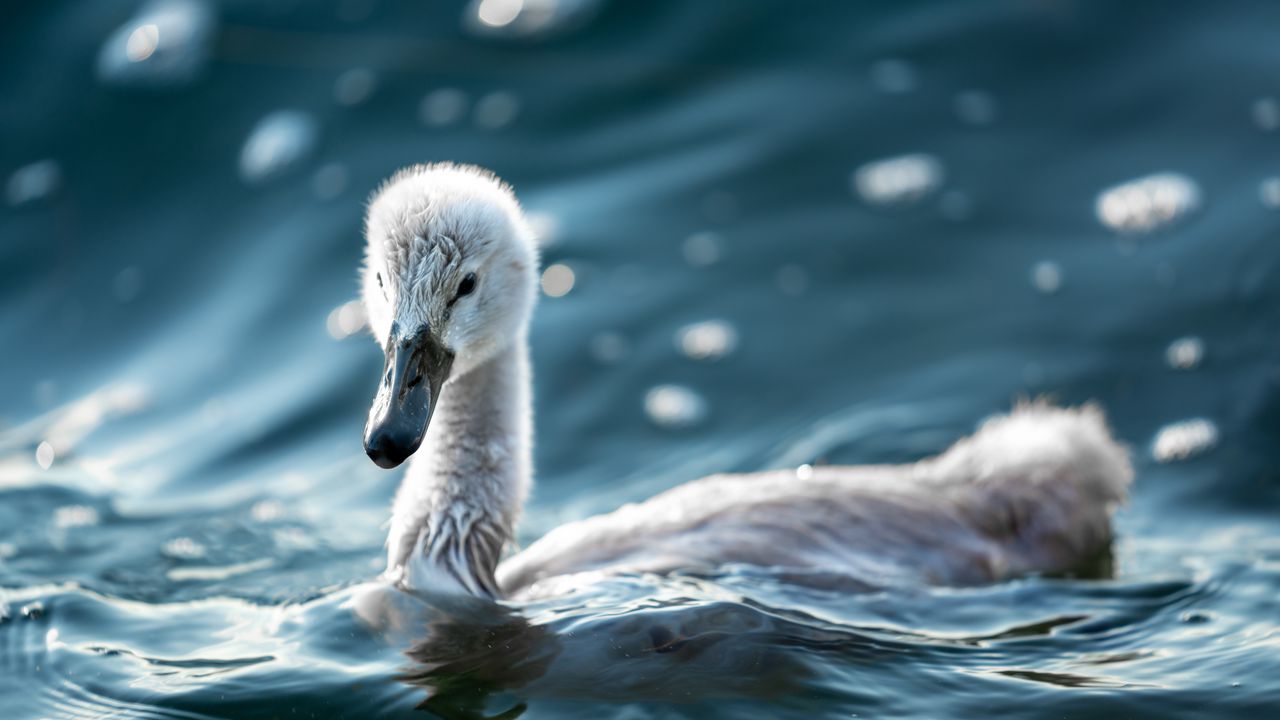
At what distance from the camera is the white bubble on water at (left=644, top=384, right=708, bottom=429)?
590 cm

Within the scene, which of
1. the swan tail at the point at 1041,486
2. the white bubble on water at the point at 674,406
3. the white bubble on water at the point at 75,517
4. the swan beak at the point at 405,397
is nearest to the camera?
the swan beak at the point at 405,397

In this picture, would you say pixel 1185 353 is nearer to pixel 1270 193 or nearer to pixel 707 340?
pixel 1270 193

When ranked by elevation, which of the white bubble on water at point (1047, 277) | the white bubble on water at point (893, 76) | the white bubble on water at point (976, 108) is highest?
the white bubble on water at point (893, 76)

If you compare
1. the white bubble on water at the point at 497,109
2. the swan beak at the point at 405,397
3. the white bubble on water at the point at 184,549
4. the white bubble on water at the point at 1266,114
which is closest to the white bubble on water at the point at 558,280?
the white bubble on water at the point at 497,109

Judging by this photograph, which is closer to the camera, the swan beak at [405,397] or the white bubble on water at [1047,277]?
the swan beak at [405,397]

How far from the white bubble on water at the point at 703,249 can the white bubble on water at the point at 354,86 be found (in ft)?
6.13

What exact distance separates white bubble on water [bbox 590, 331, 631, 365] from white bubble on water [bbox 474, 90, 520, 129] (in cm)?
147

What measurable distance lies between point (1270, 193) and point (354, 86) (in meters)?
4.30

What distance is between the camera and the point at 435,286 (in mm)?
3734

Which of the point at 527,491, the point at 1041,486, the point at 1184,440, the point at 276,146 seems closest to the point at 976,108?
the point at 1184,440

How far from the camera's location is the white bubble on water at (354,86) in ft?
23.9

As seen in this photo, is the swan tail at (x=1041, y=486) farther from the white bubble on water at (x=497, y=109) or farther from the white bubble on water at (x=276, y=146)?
the white bubble on water at (x=276, y=146)

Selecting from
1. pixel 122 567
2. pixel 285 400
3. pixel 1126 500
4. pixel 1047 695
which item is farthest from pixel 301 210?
pixel 1047 695

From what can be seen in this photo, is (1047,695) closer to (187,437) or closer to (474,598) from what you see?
(474,598)
